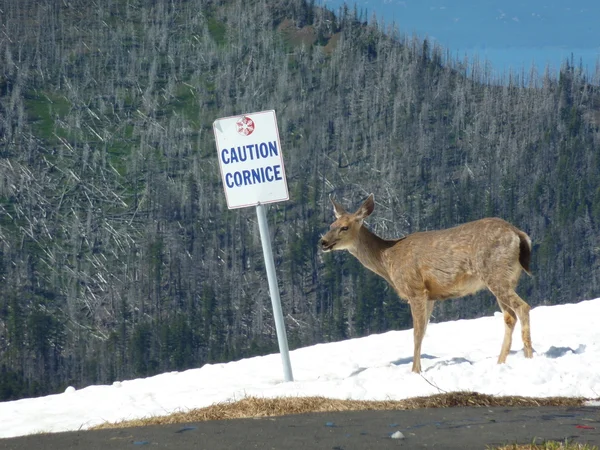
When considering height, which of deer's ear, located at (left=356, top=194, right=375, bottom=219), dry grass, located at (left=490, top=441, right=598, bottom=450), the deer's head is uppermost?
deer's ear, located at (left=356, top=194, right=375, bottom=219)

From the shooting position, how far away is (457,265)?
45.0 ft

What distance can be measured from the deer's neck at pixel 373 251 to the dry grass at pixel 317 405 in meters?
4.94

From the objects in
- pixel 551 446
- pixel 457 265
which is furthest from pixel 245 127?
pixel 551 446

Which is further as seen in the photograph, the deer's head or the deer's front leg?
the deer's head

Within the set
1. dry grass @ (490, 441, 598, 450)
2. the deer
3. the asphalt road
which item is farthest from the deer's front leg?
dry grass @ (490, 441, 598, 450)

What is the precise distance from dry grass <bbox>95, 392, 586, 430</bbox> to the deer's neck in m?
4.94

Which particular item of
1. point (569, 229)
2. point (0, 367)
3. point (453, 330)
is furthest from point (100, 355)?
point (453, 330)

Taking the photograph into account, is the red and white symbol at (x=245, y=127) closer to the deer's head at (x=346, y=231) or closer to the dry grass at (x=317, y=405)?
the deer's head at (x=346, y=231)

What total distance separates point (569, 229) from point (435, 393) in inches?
7498

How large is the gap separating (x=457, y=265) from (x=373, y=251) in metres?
1.78

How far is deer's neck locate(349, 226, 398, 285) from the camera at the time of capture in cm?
1499

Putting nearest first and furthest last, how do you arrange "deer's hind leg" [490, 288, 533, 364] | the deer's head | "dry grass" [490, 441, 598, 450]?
"dry grass" [490, 441, 598, 450] → "deer's hind leg" [490, 288, 533, 364] → the deer's head

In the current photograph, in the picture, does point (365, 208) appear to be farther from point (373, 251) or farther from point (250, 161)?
point (250, 161)

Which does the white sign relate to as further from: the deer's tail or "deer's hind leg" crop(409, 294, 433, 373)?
the deer's tail
